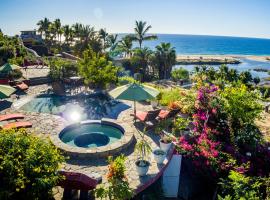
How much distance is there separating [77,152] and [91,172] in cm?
140

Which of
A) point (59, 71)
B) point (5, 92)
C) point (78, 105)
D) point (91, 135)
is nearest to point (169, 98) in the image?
point (78, 105)

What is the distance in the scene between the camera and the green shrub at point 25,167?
5.79 meters

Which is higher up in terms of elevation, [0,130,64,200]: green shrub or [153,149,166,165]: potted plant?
[0,130,64,200]: green shrub

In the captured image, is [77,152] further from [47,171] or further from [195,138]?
[195,138]

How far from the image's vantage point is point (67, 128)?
12.8 metres

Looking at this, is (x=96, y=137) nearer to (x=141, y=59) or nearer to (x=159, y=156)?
(x=159, y=156)

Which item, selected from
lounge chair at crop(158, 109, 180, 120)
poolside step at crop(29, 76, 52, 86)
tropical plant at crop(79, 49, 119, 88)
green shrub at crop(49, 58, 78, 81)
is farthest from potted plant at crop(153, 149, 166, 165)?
poolside step at crop(29, 76, 52, 86)

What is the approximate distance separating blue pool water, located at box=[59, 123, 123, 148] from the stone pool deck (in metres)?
0.60

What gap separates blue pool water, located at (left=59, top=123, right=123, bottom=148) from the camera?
1227 centimetres

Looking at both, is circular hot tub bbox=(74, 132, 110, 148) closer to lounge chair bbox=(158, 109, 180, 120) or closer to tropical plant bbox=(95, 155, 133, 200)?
lounge chair bbox=(158, 109, 180, 120)

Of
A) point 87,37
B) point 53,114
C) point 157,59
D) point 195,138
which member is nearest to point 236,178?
point 195,138

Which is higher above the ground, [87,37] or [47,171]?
[87,37]

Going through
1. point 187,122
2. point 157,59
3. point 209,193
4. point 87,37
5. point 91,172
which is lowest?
point 209,193

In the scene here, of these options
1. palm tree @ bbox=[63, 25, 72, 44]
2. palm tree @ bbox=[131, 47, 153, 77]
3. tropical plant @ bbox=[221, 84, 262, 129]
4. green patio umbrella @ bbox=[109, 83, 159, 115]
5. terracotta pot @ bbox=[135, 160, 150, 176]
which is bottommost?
terracotta pot @ bbox=[135, 160, 150, 176]
